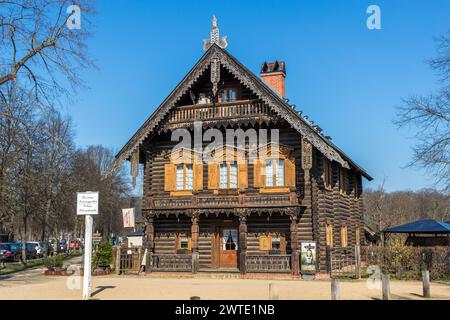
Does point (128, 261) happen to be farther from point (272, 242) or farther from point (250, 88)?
point (250, 88)

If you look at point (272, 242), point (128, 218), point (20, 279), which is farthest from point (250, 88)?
point (20, 279)

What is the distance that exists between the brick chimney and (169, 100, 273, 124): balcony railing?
285 inches

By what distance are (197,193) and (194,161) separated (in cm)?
185

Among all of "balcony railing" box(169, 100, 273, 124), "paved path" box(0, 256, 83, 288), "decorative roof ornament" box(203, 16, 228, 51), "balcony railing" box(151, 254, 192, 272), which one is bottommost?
"paved path" box(0, 256, 83, 288)

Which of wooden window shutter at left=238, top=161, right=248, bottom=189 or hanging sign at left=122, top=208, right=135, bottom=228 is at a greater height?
wooden window shutter at left=238, top=161, right=248, bottom=189

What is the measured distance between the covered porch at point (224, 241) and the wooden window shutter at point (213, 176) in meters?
1.57

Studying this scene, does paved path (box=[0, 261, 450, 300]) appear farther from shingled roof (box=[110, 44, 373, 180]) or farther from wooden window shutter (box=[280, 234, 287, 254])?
shingled roof (box=[110, 44, 373, 180])

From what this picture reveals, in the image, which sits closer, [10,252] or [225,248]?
[225,248]

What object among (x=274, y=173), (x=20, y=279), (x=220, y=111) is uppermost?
(x=220, y=111)

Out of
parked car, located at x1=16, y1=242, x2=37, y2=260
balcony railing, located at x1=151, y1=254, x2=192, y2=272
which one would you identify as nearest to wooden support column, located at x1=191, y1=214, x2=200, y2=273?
balcony railing, located at x1=151, y1=254, x2=192, y2=272

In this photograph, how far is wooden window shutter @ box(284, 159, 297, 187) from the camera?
87.9 feet

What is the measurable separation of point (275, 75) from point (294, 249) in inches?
538

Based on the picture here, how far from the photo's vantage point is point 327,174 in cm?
2886

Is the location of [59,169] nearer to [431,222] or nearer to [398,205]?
[431,222]
